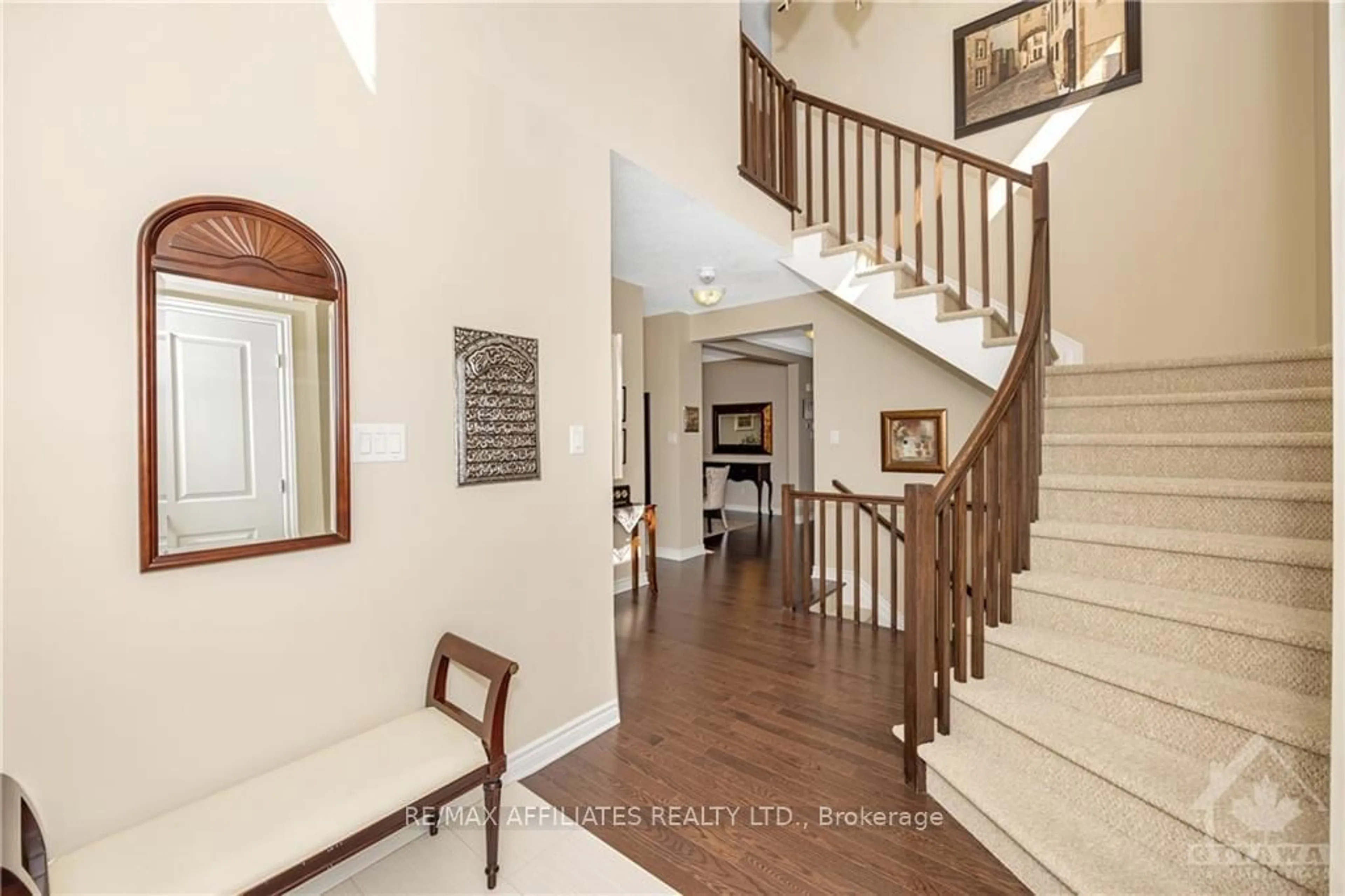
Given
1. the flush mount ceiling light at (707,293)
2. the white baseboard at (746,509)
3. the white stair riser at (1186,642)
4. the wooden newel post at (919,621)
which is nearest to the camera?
the white stair riser at (1186,642)

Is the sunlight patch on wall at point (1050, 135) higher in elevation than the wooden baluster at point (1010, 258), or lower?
higher

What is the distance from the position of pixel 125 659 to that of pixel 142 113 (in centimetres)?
124

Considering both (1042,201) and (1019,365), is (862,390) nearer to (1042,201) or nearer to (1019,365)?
(1042,201)

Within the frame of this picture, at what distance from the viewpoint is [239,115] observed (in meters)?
1.43

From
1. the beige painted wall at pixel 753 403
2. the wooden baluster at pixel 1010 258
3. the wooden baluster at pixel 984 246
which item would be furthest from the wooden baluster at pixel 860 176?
the beige painted wall at pixel 753 403

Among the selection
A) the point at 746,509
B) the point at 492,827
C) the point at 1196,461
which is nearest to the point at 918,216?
the point at 1196,461

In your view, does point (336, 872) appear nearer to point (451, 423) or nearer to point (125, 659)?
point (125, 659)

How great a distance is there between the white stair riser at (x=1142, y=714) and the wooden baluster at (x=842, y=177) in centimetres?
284

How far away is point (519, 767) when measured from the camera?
6.89 ft

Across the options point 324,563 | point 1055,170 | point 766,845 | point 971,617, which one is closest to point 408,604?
point 324,563

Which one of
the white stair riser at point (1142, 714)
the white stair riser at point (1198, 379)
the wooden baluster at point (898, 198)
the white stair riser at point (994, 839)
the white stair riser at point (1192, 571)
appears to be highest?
the wooden baluster at point (898, 198)

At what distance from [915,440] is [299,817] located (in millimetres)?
4174

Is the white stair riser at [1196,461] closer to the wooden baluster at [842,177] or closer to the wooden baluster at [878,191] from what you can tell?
the wooden baluster at [878,191]

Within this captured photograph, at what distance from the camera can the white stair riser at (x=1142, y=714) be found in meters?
1.29
